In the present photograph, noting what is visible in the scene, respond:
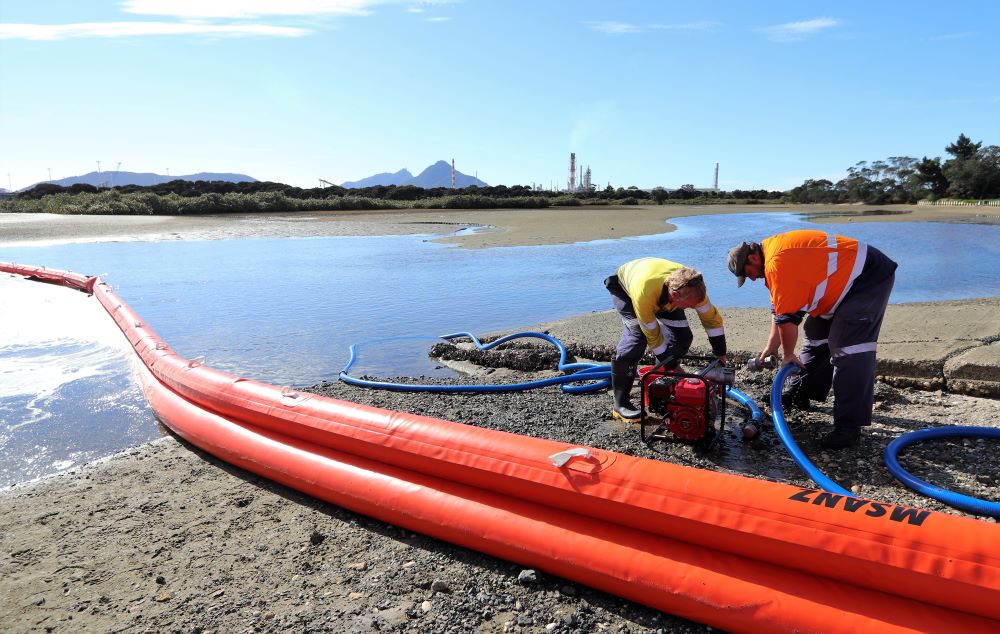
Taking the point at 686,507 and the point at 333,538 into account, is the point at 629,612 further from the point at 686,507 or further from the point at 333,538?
the point at 333,538

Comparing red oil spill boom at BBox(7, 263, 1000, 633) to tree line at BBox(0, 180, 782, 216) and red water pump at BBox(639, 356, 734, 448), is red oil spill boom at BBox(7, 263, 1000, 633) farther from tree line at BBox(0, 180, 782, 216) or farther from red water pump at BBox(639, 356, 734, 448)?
tree line at BBox(0, 180, 782, 216)

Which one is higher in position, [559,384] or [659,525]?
[659,525]

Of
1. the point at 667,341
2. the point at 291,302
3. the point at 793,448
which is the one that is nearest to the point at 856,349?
the point at 793,448

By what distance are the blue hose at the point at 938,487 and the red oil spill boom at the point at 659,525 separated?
1053 mm

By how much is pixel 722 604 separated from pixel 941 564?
0.77 metres

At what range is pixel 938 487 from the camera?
3541mm

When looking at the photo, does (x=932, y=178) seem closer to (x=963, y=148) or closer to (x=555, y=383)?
(x=963, y=148)

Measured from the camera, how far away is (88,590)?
9.58 ft

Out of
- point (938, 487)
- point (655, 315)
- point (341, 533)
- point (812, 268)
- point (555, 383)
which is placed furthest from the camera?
point (555, 383)

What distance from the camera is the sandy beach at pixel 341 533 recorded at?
2.68 m

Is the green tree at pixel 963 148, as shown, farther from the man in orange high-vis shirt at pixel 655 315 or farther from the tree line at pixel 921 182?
the man in orange high-vis shirt at pixel 655 315

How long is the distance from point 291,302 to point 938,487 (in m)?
9.26

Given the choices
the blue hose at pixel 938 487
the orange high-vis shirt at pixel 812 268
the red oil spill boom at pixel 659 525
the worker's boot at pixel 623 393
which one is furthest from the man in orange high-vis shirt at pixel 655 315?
the red oil spill boom at pixel 659 525

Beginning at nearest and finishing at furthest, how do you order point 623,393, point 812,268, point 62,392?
point 812,268
point 623,393
point 62,392
